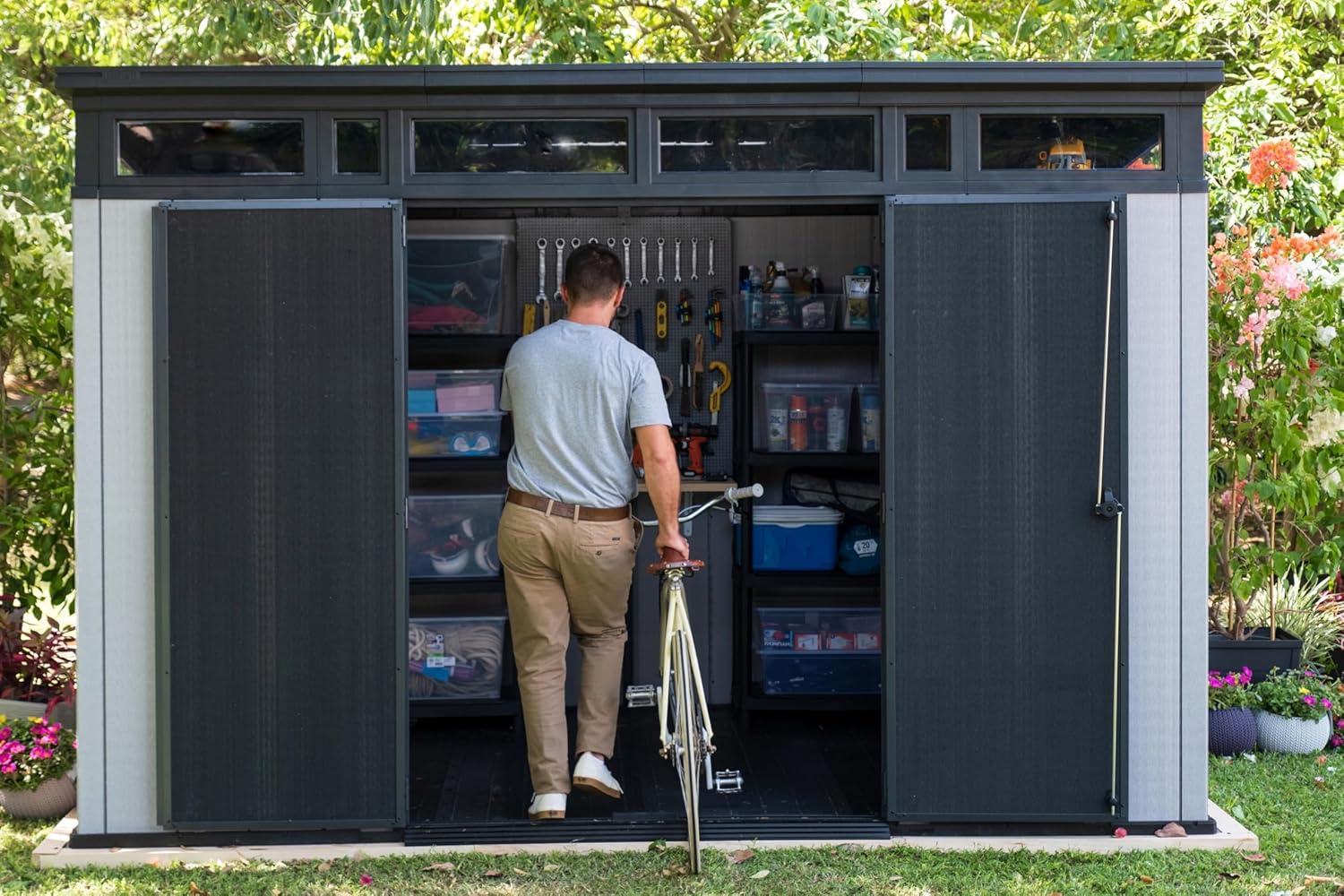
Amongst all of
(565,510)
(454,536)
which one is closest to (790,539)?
(454,536)

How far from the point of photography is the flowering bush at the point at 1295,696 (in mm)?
6242

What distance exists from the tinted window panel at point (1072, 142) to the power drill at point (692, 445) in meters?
2.24

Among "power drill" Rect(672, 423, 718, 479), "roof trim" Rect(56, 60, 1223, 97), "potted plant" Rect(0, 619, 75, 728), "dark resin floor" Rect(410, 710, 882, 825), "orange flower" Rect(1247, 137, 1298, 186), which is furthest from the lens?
"orange flower" Rect(1247, 137, 1298, 186)

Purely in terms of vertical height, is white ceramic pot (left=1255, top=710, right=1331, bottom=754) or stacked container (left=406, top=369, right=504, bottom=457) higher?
stacked container (left=406, top=369, right=504, bottom=457)

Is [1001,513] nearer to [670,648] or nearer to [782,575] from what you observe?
[670,648]

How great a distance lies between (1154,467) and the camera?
191 inches

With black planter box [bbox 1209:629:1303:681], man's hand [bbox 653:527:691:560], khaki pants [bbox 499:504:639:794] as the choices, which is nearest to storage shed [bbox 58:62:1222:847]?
khaki pants [bbox 499:504:639:794]

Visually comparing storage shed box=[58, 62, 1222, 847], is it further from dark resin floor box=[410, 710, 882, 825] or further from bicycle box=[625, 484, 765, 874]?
bicycle box=[625, 484, 765, 874]

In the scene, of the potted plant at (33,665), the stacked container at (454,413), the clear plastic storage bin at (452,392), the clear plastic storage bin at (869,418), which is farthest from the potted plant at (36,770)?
the clear plastic storage bin at (869,418)

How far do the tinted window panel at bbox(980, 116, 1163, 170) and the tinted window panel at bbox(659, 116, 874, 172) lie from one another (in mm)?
427

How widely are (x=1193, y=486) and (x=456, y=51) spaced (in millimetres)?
6852

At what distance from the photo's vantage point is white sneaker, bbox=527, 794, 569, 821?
4883 millimetres

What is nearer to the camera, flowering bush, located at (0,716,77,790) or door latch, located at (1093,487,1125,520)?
door latch, located at (1093,487,1125,520)

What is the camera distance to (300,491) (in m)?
4.75
